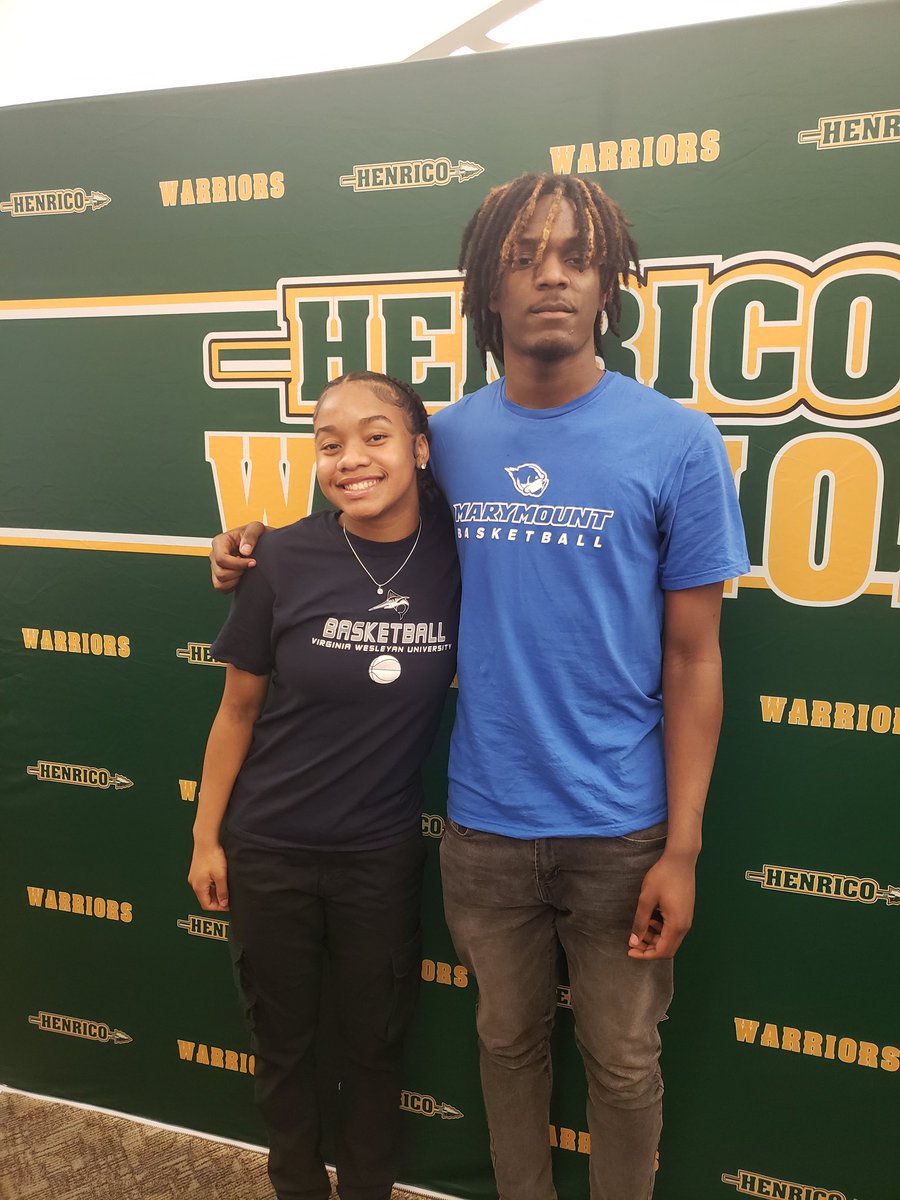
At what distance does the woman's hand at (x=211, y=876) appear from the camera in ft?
4.53

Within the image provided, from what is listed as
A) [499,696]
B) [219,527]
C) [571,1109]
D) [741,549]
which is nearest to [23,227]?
[219,527]

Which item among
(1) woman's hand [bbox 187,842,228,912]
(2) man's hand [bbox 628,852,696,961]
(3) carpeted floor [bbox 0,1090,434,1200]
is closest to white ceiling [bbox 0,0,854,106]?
(1) woman's hand [bbox 187,842,228,912]

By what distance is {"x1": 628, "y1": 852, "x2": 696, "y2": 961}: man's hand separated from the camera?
115 cm

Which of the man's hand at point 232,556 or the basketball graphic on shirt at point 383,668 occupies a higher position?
the man's hand at point 232,556

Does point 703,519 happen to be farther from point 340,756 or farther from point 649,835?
point 340,756

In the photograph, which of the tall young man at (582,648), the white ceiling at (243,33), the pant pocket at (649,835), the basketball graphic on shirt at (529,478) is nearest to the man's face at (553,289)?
the tall young man at (582,648)

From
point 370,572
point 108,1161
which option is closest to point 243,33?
point 370,572

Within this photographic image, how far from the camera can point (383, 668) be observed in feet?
4.07

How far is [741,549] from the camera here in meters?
1.13

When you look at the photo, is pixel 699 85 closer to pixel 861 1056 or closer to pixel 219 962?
pixel 861 1056

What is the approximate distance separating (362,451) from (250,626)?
0.33 metres

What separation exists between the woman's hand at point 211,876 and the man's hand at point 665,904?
2.30 feet

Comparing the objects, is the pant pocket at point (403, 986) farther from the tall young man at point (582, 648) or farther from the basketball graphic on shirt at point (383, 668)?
the basketball graphic on shirt at point (383, 668)

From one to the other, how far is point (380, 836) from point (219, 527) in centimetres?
75
